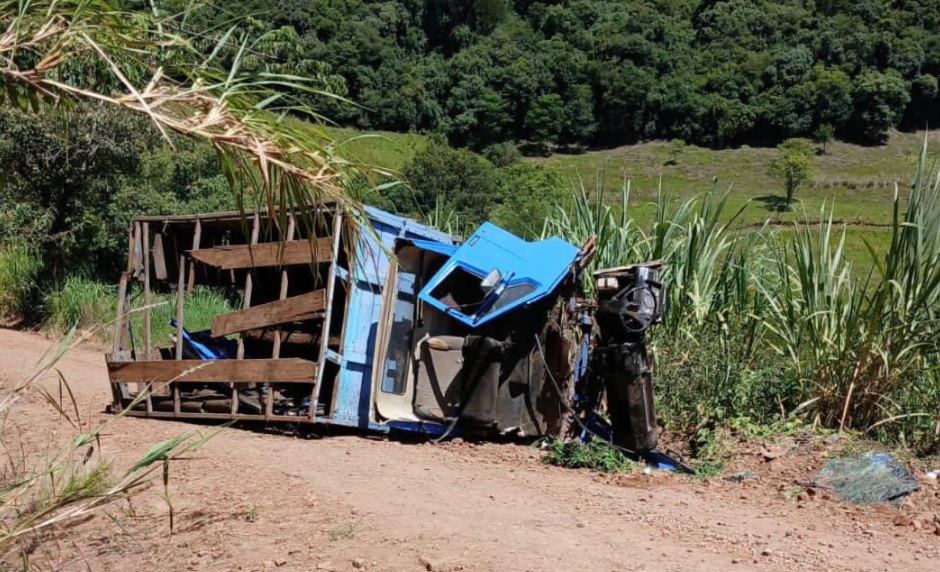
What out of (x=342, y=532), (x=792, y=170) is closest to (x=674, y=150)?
(x=792, y=170)

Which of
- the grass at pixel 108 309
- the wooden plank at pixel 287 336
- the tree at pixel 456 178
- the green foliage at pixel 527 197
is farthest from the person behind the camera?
the tree at pixel 456 178

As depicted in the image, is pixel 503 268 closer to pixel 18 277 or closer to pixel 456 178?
pixel 18 277

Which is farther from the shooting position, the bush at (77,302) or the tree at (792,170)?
the tree at (792,170)

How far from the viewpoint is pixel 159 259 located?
29.9 feet

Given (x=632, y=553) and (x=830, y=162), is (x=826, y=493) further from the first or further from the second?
(x=830, y=162)

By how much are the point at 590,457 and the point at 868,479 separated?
6.54 feet

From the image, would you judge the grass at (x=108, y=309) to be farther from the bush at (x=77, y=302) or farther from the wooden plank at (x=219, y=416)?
the wooden plank at (x=219, y=416)

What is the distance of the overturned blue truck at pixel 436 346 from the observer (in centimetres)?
760

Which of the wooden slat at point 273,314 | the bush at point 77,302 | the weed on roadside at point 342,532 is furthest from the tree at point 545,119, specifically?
the weed on roadside at point 342,532

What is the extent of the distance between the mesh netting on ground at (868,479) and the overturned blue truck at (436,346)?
1347mm

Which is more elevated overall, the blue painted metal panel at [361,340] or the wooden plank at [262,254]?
the wooden plank at [262,254]

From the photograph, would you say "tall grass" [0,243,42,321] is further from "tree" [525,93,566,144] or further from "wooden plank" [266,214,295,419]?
"tree" [525,93,566,144]

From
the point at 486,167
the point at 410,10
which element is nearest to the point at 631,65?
the point at 410,10

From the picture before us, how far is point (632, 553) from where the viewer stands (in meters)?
4.97
